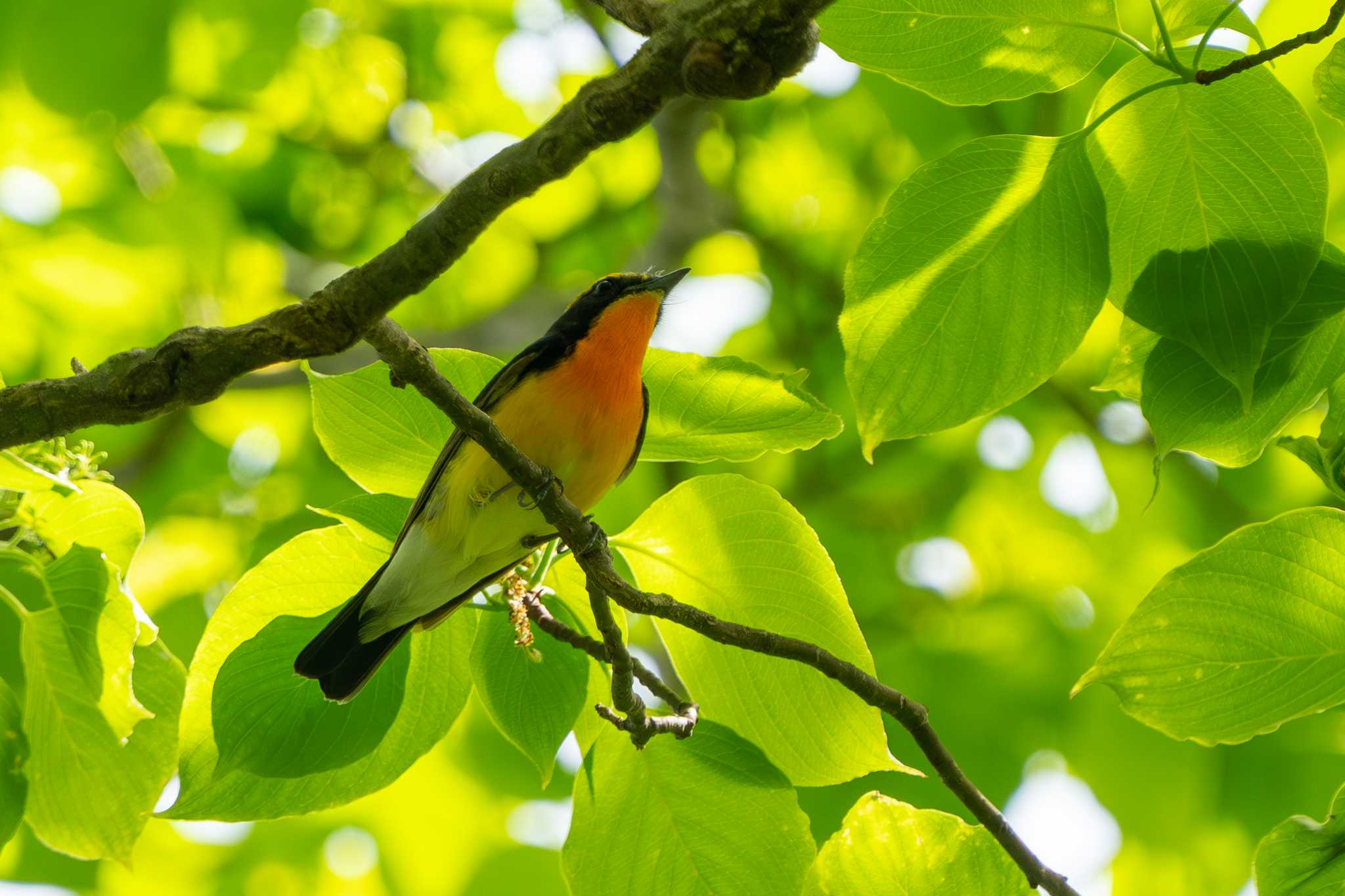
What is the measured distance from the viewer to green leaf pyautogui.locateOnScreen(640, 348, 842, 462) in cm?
258

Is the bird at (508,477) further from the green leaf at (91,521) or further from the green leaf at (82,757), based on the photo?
the green leaf at (91,521)

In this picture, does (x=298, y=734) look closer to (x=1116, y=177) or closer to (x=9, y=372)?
(x=1116, y=177)

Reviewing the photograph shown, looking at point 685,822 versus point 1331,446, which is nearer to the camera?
point 1331,446

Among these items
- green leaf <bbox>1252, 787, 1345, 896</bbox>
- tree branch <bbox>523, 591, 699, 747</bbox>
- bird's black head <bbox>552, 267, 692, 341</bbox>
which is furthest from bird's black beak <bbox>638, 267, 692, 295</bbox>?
green leaf <bbox>1252, 787, 1345, 896</bbox>

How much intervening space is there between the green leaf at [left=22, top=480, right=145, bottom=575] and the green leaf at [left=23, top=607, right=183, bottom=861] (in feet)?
0.56

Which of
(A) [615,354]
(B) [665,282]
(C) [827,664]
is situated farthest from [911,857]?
(B) [665,282]

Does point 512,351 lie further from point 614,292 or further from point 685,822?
point 685,822

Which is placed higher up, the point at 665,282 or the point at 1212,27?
the point at 665,282

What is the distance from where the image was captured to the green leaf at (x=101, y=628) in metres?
2.36

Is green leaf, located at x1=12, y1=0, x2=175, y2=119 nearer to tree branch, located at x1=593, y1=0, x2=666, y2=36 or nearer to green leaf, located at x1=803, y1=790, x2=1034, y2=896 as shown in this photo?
tree branch, located at x1=593, y1=0, x2=666, y2=36

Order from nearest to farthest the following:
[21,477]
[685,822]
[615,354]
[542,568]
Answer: [21,477] < [685,822] < [542,568] < [615,354]

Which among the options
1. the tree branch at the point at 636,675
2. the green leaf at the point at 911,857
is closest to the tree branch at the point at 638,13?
the tree branch at the point at 636,675

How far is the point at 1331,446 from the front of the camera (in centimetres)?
229

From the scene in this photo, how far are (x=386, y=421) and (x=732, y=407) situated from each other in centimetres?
84
